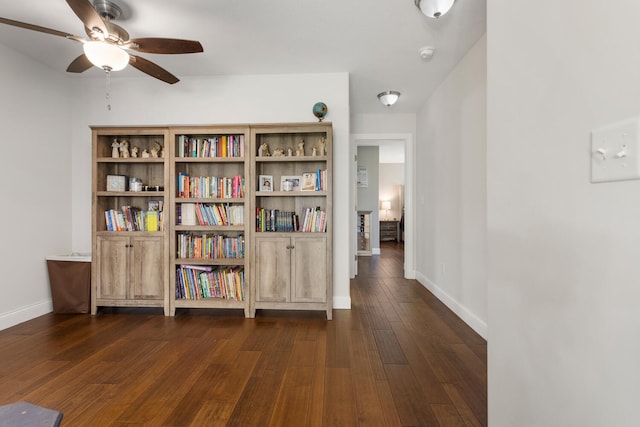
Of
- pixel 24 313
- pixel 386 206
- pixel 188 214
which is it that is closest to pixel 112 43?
pixel 188 214

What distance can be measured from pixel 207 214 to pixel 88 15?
72.7 inches

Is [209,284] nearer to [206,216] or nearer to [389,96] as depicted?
[206,216]

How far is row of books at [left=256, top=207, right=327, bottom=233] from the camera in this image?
3.10 metres

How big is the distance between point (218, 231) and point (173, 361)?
1.51m

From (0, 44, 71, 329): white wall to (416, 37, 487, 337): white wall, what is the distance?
4313 mm

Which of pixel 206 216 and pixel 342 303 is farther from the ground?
pixel 206 216

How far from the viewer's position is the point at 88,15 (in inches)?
70.9

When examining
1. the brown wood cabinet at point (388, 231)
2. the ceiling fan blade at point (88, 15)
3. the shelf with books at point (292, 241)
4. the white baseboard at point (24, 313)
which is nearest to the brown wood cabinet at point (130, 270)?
the white baseboard at point (24, 313)

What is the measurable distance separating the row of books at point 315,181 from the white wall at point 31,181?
9.02ft

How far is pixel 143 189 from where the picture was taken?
330 cm

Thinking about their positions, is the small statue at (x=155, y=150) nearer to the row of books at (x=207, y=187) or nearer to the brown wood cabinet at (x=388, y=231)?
the row of books at (x=207, y=187)

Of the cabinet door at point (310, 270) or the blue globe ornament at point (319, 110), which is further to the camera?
the blue globe ornament at point (319, 110)

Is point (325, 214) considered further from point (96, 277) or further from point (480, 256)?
point (96, 277)

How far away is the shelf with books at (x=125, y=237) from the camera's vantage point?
3.10 metres
